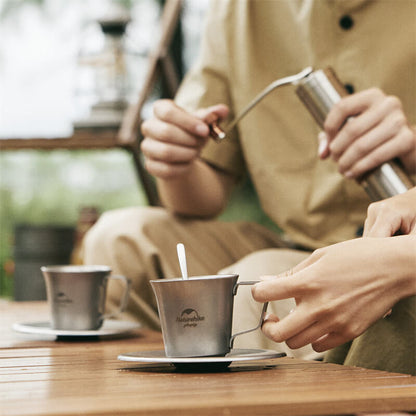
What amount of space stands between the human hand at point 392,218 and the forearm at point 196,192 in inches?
27.2

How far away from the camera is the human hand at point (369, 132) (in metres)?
1.20

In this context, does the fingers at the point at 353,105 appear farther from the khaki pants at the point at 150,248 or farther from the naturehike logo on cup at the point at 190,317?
the naturehike logo on cup at the point at 190,317

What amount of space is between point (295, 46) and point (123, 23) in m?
1.11

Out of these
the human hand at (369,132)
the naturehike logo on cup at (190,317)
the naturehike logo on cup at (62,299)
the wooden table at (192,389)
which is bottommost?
the naturehike logo on cup at (62,299)

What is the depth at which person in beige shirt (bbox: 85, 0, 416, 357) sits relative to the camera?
1.50 metres

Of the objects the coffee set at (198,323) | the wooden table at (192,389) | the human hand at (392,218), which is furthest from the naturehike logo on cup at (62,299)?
the human hand at (392,218)

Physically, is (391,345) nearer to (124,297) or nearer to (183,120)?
(124,297)

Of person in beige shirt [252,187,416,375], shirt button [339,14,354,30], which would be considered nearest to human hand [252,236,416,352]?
person in beige shirt [252,187,416,375]

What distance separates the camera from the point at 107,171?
3.24 m

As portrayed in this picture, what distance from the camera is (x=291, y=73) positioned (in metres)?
1.66

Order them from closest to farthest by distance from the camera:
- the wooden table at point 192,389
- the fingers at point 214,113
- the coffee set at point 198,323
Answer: the wooden table at point 192,389
the coffee set at point 198,323
the fingers at point 214,113

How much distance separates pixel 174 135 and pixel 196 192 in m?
0.25

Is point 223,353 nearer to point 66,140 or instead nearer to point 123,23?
→ point 66,140

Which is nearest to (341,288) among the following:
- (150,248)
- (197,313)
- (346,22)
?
(197,313)
